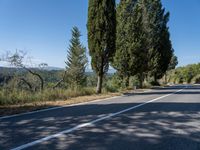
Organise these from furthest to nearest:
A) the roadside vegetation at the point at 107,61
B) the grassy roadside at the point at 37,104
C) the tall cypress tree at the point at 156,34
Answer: the tall cypress tree at the point at 156,34
the roadside vegetation at the point at 107,61
the grassy roadside at the point at 37,104

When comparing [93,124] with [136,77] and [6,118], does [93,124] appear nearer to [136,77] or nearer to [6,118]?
[6,118]

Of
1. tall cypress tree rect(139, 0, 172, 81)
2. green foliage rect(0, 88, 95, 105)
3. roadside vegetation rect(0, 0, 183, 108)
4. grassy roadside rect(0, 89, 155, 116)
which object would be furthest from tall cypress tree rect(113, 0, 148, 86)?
green foliage rect(0, 88, 95, 105)

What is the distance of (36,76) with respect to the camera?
22.5 metres

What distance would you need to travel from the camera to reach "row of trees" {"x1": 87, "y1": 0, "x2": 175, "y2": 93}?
87.5 ft

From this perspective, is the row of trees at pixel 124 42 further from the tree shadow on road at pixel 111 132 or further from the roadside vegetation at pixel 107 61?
the tree shadow on road at pixel 111 132

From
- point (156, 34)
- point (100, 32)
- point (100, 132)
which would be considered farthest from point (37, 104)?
point (156, 34)

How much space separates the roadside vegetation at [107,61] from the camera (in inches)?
777

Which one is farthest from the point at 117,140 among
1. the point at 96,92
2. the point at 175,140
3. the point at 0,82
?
the point at 96,92

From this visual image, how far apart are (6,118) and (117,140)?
4.59 metres

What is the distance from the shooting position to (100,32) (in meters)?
26.6

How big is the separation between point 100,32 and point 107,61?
2394 millimetres

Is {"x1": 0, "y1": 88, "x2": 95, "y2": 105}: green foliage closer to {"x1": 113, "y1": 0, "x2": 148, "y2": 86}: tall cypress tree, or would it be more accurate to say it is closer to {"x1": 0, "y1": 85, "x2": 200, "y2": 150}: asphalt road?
{"x1": 0, "y1": 85, "x2": 200, "y2": 150}: asphalt road

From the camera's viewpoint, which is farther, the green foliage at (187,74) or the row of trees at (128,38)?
the green foliage at (187,74)

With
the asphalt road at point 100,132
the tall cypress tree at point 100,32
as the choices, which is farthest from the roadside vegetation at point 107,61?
the asphalt road at point 100,132
